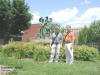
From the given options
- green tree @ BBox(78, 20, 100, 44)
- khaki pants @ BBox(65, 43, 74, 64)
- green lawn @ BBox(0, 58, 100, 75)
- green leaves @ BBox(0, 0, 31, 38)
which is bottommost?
green lawn @ BBox(0, 58, 100, 75)

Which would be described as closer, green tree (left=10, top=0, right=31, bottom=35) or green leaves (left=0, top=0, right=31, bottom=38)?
green leaves (left=0, top=0, right=31, bottom=38)

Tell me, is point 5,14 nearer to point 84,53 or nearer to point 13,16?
point 13,16

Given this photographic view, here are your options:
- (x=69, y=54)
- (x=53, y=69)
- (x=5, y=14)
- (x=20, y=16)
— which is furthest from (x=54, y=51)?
(x=20, y=16)

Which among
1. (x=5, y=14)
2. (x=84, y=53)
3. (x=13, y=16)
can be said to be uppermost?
(x=5, y=14)

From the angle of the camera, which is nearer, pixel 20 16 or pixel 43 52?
pixel 43 52

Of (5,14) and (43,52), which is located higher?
(5,14)

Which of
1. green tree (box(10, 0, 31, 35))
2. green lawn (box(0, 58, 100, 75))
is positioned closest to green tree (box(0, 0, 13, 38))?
green tree (box(10, 0, 31, 35))

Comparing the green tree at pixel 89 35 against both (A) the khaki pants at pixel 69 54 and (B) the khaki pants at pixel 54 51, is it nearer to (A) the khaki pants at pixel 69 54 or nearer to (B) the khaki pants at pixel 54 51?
(B) the khaki pants at pixel 54 51

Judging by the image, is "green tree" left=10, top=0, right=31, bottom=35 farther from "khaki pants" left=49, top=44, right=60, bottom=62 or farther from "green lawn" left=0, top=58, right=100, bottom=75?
"green lawn" left=0, top=58, right=100, bottom=75

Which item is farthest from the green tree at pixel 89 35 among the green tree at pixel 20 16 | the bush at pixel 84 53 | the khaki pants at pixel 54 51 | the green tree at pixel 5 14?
the green tree at pixel 20 16

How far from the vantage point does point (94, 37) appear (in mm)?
17906

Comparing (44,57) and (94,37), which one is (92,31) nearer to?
(94,37)

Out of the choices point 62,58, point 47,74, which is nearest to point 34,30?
point 62,58

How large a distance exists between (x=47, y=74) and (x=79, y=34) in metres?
13.6
